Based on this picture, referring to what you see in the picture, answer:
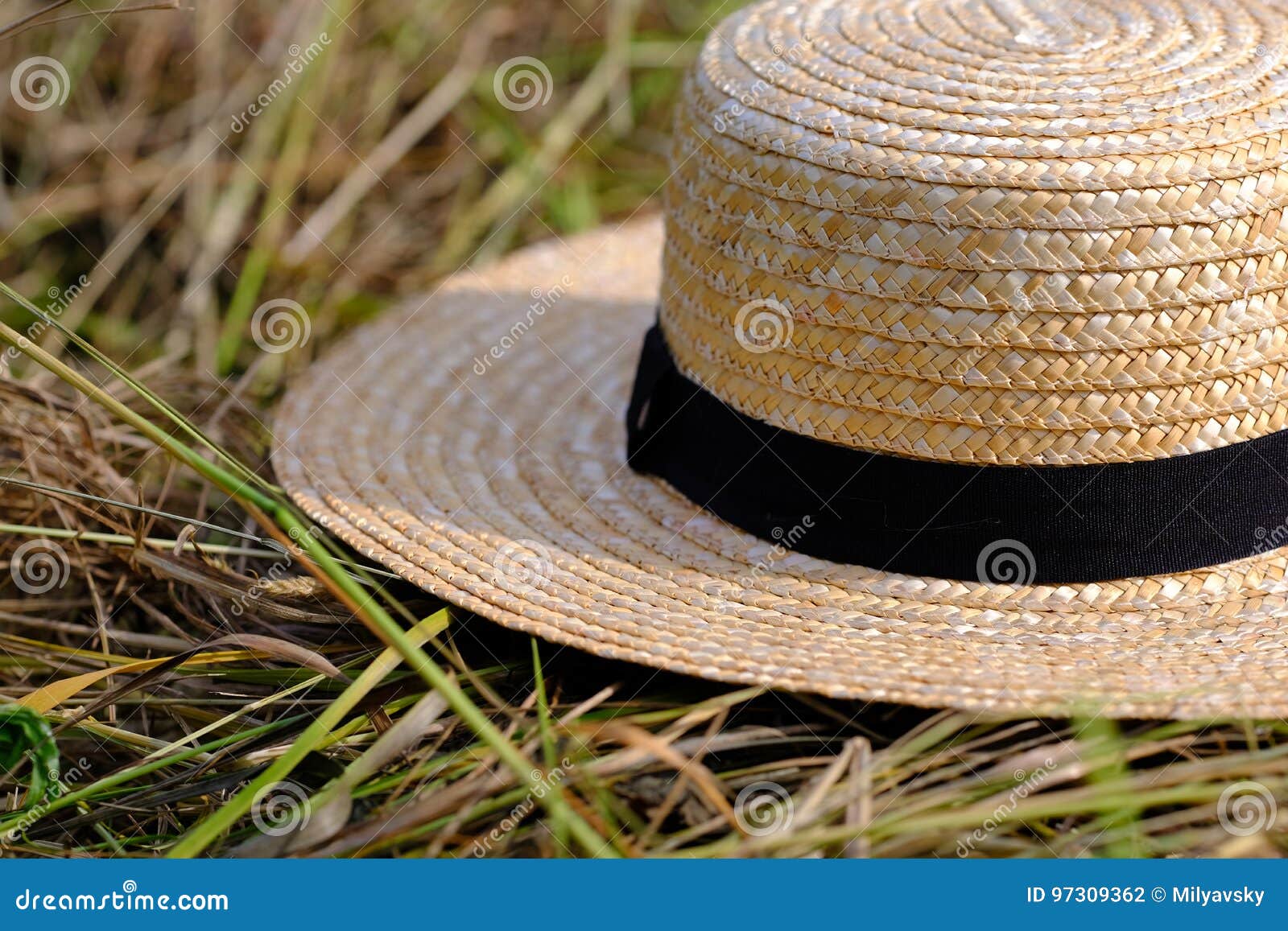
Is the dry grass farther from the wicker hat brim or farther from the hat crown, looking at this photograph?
the hat crown

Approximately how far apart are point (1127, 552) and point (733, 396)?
1.50 ft

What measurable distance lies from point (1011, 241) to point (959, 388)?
158mm

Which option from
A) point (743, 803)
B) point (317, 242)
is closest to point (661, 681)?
point (743, 803)

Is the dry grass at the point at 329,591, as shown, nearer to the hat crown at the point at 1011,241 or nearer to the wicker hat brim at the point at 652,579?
the wicker hat brim at the point at 652,579

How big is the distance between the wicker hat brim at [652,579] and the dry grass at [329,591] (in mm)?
72

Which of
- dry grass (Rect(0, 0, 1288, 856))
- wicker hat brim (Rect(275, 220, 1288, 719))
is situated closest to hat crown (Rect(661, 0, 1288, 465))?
wicker hat brim (Rect(275, 220, 1288, 719))

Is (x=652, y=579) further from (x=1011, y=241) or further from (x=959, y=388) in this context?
(x=1011, y=241)

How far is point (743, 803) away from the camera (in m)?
1.27

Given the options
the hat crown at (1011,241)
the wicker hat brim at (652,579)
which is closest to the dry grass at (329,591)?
the wicker hat brim at (652,579)

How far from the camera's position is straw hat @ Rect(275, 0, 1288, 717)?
1.23m

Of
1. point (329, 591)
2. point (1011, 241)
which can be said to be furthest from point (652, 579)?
point (1011, 241)

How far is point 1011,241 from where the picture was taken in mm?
1233

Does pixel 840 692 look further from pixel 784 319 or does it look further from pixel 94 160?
pixel 94 160

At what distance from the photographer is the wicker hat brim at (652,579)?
48.1 inches
